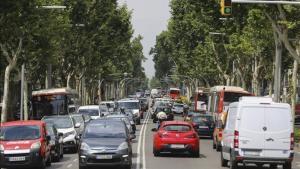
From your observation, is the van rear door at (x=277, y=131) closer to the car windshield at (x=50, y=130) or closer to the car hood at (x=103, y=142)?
the car hood at (x=103, y=142)

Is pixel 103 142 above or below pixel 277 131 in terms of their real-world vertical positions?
below

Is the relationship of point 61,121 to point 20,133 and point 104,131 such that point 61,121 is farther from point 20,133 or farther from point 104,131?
point 104,131

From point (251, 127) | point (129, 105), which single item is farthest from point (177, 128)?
point (129, 105)

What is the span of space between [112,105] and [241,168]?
5020cm

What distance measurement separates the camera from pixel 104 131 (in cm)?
2361

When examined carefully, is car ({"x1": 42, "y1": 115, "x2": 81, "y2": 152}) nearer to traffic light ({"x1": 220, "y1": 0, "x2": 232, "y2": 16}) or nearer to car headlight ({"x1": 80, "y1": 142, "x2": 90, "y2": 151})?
traffic light ({"x1": 220, "y1": 0, "x2": 232, "y2": 16})

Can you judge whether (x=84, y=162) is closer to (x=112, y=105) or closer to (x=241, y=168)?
(x=241, y=168)

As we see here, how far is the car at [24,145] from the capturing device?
2331 centimetres

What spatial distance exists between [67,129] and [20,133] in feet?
28.4

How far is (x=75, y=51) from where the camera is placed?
2502 inches

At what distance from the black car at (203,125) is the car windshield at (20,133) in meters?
21.8

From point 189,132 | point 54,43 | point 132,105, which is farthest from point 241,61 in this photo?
point 189,132

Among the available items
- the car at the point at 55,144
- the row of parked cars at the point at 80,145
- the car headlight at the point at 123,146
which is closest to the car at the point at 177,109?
the car at the point at 55,144

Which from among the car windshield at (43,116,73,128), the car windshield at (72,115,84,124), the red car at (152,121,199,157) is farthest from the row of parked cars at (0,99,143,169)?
the car windshield at (72,115,84,124)
